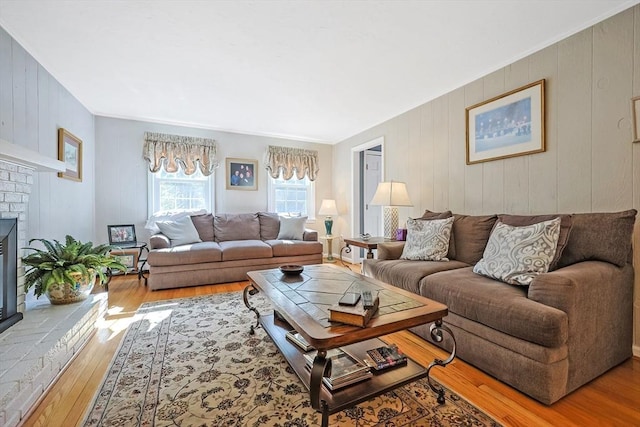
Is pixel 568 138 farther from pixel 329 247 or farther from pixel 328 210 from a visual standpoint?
pixel 329 247

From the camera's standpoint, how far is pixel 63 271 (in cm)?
210

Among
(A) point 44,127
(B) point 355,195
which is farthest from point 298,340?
(B) point 355,195

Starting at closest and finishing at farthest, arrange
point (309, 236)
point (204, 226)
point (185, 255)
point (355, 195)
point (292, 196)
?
point (185, 255)
point (204, 226)
point (309, 236)
point (355, 195)
point (292, 196)

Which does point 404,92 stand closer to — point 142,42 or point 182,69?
point 182,69

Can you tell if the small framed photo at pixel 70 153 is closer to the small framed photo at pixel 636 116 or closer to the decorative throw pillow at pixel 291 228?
the decorative throw pillow at pixel 291 228

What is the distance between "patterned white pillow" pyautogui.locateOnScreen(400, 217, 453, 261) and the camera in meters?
2.54

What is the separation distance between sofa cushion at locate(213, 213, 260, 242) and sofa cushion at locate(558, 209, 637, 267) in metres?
3.76

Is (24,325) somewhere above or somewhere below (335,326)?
below

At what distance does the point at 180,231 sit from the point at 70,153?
1.47m

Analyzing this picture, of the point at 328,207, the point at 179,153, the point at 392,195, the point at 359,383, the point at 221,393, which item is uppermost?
the point at 179,153

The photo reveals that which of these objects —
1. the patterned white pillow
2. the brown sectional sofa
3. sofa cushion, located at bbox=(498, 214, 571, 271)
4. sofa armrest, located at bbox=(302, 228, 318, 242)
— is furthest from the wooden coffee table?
sofa armrest, located at bbox=(302, 228, 318, 242)

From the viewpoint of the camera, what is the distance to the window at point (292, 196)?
16.9 feet

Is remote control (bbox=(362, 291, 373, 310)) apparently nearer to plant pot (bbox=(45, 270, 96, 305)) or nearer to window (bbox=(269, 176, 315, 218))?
plant pot (bbox=(45, 270, 96, 305))

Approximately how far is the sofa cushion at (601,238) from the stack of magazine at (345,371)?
158cm
